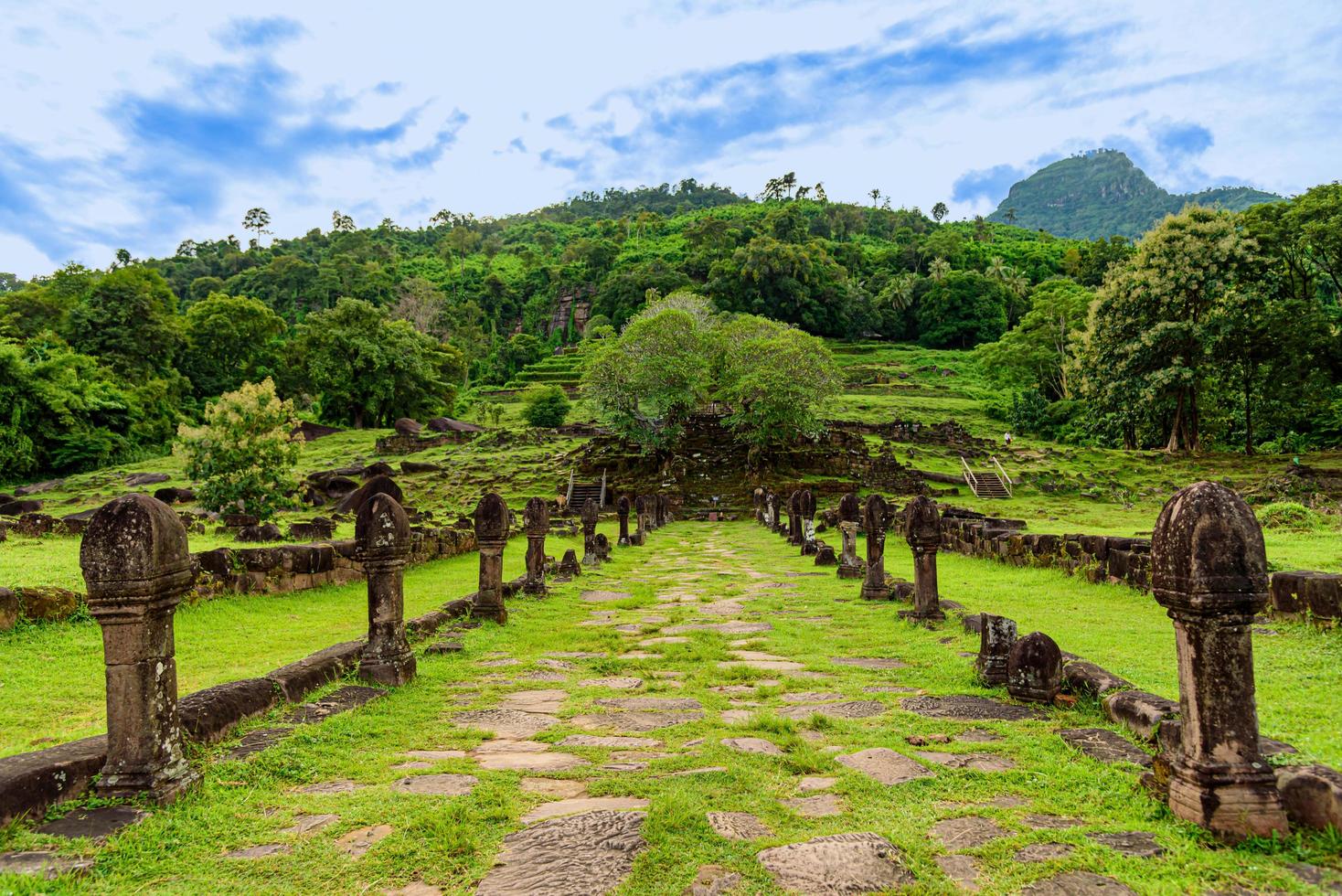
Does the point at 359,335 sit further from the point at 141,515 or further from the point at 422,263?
the point at 422,263

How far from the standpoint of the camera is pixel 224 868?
3.02 metres

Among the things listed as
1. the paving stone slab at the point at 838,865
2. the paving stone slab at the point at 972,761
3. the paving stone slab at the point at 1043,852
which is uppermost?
the paving stone slab at the point at 838,865

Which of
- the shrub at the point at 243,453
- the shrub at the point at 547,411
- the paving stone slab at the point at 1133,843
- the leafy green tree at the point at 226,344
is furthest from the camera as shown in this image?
the leafy green tree at the point at 226,344

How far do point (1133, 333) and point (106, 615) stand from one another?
36.3m

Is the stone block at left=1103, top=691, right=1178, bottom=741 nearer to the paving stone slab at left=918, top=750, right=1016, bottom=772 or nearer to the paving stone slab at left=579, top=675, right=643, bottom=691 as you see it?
the paving stone slab at left=918, top=750, right=1016, bottom=772

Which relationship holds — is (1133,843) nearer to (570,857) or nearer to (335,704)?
(570,857)

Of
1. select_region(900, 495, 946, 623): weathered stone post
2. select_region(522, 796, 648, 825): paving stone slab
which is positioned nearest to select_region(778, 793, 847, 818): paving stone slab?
select_region(522, 796, 648, 825): paving stone slab

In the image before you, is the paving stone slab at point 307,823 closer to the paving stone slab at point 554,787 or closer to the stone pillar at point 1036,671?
the paving stone slab at point 554,787

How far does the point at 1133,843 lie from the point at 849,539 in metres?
10.4

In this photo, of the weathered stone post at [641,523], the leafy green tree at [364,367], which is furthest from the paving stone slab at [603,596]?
the leafy green tree at [364,367]

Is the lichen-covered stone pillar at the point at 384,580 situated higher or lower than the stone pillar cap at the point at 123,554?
lower

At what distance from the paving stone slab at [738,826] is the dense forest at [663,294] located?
3318 cm

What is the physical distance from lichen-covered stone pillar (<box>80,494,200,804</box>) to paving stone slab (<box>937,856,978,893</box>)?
11.7ft

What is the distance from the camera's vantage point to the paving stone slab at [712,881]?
9.04ft
